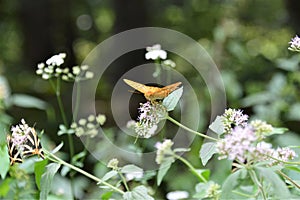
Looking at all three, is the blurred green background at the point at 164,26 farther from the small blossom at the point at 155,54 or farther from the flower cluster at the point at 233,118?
the flower cluster at the point at 233,118

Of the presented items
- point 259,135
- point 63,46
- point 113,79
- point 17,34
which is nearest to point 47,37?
point 63,46

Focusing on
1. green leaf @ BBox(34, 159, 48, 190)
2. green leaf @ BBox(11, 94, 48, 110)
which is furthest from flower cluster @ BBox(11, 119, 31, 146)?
green leaf @ BBox(11, 94, 48, 110)

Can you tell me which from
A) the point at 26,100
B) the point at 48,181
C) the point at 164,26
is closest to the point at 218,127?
the point at 48,181

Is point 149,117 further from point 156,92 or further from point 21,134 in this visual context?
point 21,134

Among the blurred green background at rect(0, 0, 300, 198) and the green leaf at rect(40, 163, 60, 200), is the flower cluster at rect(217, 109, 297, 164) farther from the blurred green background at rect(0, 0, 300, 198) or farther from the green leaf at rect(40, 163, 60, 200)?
the blurred green background at rect(0, 0, 300, 198)

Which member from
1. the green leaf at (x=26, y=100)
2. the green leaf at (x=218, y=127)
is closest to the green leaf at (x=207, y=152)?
the green leaf at (x=218, y=127)
